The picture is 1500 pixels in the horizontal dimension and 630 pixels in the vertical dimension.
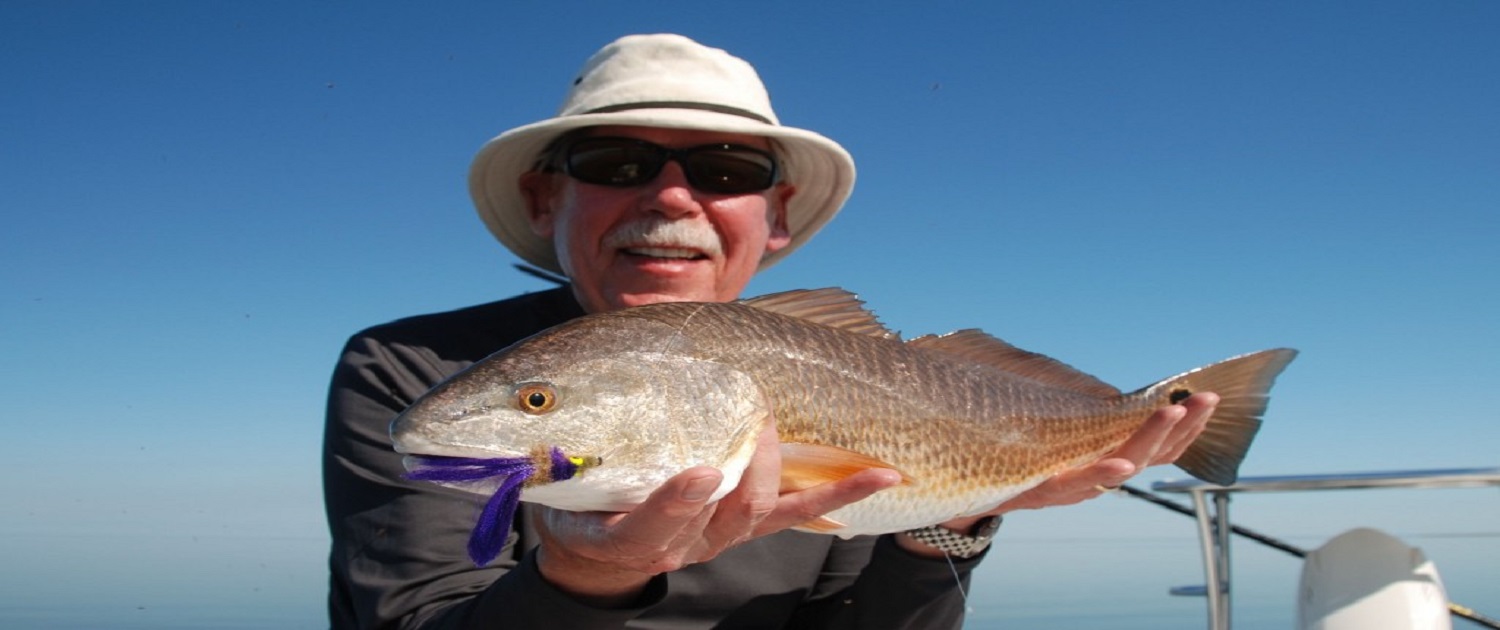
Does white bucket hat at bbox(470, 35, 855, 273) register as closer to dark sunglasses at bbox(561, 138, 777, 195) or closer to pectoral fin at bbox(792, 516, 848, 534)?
dark sunglasses at bbox(561, 138, 777, 195)

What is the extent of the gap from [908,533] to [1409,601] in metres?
2.49

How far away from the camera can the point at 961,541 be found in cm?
362

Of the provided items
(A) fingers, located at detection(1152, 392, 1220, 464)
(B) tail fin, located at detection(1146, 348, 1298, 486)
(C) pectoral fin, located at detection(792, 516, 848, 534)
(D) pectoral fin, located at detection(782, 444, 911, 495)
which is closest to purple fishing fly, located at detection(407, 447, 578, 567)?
(D) pectoral fin, located at detection(782, 444, 911, 495)

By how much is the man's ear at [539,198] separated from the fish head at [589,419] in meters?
2.08

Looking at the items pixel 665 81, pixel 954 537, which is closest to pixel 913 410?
pixel 954 537

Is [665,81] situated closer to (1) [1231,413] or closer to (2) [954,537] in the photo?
(2) [954,537]

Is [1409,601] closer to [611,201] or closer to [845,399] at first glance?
[845,399]

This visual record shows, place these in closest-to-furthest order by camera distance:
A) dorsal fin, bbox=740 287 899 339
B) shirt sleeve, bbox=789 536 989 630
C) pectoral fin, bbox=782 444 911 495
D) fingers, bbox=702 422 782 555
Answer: fingers, bbox=702 422 782 555 → pectoral fin, bbox=782 444 911 495 → dorsal fin, bbox=740 287 899 339 → shirt sleeve, bbox=789 536 989 630

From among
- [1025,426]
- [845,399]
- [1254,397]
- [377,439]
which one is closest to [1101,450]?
[1025,426]

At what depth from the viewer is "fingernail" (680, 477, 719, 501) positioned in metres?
2.21

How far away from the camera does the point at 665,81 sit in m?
4.09

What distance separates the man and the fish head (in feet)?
0.98

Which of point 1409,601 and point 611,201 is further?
point 1409,601

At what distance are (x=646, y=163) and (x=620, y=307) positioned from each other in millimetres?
525
